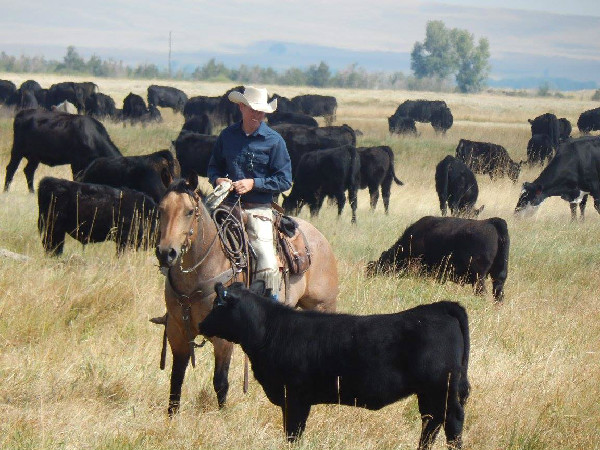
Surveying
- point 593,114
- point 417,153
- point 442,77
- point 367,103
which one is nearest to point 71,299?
point 417,153

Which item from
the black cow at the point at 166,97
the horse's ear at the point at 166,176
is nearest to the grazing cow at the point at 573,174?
the horse's ear at the point at 166,176

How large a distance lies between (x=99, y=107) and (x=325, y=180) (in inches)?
955

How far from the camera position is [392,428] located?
21.1ft

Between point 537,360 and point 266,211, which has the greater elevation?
point 266,211

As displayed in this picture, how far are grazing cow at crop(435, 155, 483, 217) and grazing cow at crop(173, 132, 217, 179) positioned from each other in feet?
18.1

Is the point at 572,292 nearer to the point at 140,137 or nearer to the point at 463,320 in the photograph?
the point at 463,320

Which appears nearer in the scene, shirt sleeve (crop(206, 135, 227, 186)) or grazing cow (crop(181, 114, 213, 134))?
shirt sleeve (crop(206, 135, 227, 186))

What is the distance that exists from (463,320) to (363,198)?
17228 mm

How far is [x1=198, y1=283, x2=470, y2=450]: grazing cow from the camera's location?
5566 mm

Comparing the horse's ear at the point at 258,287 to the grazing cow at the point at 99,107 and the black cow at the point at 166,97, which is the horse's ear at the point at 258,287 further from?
the black cow at the point at 166,97

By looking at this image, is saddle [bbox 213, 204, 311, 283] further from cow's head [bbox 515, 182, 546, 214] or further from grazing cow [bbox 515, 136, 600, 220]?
grazing cow [bbox 515, 136, 600, 220]

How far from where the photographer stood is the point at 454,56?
632 ft

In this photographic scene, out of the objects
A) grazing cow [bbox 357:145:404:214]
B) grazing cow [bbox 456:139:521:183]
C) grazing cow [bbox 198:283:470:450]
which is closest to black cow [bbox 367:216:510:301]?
grazing cow [bbox 198:283:470:450]

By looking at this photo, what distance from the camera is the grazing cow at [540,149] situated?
96.9 feet
